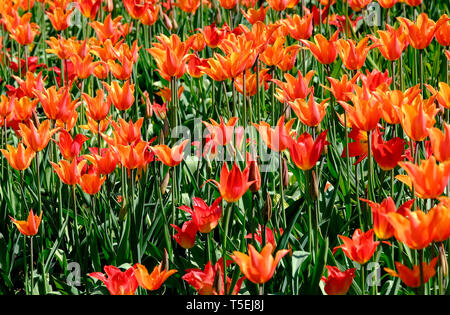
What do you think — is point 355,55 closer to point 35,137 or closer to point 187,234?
point 187,234

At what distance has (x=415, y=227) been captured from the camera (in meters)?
1.50

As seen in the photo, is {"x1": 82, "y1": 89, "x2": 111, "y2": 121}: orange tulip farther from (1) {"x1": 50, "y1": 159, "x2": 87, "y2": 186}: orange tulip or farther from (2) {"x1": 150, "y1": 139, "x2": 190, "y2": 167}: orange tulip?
(2) {"x1": 150, "y1": 139, "x2": 190, "y2": 167}: orange tulip

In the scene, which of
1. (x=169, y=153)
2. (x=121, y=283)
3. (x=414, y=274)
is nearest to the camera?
(x=414, y=274)

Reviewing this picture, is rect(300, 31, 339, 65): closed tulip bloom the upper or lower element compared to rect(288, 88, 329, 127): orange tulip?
upper

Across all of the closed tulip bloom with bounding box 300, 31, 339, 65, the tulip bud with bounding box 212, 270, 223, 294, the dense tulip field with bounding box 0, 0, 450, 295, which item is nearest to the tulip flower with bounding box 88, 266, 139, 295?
the dense tulip field with bounding box 0, 0, 450, 295

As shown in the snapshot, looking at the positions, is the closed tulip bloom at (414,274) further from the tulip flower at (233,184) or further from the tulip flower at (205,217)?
the tulip flower at (205,217)

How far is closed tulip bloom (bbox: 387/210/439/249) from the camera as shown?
1499 mm

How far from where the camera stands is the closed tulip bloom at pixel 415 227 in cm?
150

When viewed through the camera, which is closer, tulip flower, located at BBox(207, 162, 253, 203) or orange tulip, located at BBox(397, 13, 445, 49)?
tulip flower, located at BBox(207, 162, 253, 203)

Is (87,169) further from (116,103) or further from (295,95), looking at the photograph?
(295,95)

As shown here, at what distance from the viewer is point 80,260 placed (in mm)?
2275

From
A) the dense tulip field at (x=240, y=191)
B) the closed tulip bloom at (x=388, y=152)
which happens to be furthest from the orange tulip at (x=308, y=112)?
the closed tulip bloom at (x=388, y=152)

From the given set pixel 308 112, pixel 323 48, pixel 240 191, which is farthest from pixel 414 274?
pixel 323 48

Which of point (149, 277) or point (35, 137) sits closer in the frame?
point (149, 277)
